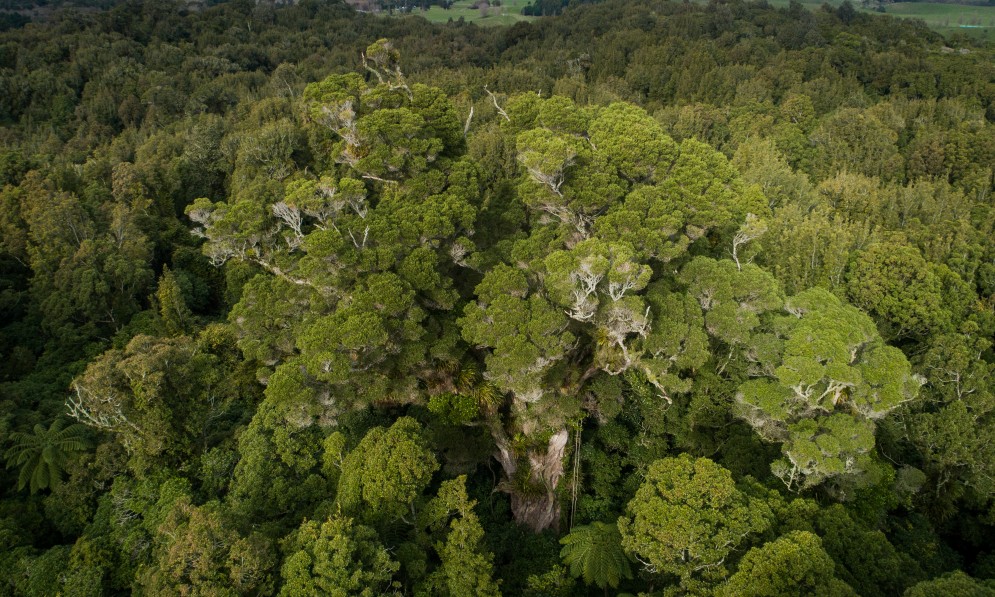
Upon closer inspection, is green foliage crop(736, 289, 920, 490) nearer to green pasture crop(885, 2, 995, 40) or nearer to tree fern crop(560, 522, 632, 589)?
tree fern crop(560, 522, 632, 589)

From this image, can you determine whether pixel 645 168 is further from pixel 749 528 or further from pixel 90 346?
pixel 90 346

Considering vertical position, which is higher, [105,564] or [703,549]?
[703,549]

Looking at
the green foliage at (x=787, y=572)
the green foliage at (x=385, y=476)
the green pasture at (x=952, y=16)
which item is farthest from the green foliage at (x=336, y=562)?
the green pasture at (x=952, y=16)

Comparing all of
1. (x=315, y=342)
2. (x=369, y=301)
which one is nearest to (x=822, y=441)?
(x=369, y=301)

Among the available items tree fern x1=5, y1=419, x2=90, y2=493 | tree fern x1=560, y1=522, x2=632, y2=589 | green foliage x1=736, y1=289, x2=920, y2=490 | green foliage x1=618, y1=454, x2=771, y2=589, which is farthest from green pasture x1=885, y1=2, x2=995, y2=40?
tree fern x1=5, y1=419, x2=90, y2=493

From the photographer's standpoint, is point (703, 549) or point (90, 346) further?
point (90, 346)

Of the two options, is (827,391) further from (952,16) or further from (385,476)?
(952,16)

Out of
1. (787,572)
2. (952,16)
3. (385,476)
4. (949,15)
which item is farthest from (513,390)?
(949,15)

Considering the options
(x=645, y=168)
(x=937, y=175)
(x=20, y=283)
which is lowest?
(x=20, y=283)
